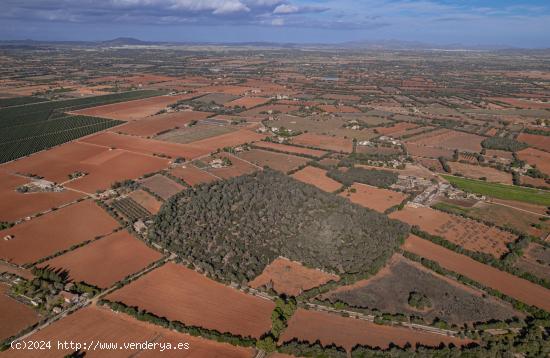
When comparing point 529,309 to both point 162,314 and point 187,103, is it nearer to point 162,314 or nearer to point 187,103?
point 162,314

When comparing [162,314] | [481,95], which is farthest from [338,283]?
[481,95]

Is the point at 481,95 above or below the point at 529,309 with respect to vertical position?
above

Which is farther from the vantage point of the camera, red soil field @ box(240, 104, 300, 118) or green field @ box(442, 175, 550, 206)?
red soil field @ box(240, 104, 300, 118)

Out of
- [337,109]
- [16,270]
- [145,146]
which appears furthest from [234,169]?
[337,109]

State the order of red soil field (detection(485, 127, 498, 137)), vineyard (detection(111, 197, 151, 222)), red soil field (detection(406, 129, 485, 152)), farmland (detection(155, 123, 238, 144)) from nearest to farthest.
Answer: vineyard (detection(111, 197, 151, 222)) → red soil field (detection(406, 129, 485, 152)) → farmland (detection(155, 123, 238, 144)) → red soil field (detection(485, 127, 498, 137))

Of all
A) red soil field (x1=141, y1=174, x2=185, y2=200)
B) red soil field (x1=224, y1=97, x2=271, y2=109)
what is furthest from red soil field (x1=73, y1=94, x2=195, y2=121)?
red soil field (x1=141, y1=174, x2=185, y2=200)

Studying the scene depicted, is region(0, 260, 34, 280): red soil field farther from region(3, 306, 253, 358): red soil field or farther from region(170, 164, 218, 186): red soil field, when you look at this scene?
region(170, 164, 218, 186): red soil field

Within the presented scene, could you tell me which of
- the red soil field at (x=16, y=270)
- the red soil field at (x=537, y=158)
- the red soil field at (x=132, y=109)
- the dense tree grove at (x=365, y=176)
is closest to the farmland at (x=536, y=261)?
the dense tree grove at (x=365, y=176)
